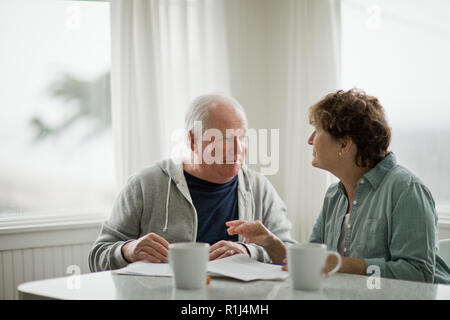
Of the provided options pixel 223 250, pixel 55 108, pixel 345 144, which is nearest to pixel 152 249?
pixel 223 250

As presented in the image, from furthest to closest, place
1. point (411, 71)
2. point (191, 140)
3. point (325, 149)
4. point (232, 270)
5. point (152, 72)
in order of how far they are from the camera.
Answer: point (152, 72) < point (411, 71) < point (191, 140) < point (325, 149) < point (232, 270)

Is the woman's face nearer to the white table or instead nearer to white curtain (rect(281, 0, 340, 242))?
the white table

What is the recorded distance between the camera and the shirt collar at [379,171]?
149 cm

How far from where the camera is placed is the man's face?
6.12 feet

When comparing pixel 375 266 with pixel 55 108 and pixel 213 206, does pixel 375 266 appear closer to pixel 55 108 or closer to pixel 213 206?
pixel 213 206

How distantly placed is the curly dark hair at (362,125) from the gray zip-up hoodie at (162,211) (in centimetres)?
49

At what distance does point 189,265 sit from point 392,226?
2.01 feet

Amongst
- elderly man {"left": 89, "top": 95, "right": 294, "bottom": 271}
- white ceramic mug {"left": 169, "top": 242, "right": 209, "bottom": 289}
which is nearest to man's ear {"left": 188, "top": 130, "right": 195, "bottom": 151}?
elderly man {"left": 89, "top": 95, "right": 294, "bottom": 271}

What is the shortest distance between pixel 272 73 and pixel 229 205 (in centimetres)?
140

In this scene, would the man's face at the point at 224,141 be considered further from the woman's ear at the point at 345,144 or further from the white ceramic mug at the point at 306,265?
the white ceramic mug at the point at 306,265

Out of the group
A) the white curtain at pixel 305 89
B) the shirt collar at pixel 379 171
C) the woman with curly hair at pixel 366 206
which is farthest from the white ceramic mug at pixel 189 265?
the white curtain at pixel 305 89

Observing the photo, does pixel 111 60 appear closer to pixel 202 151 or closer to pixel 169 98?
pixel 169 98

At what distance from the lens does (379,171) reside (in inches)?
59.1

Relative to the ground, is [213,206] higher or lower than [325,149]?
lower
